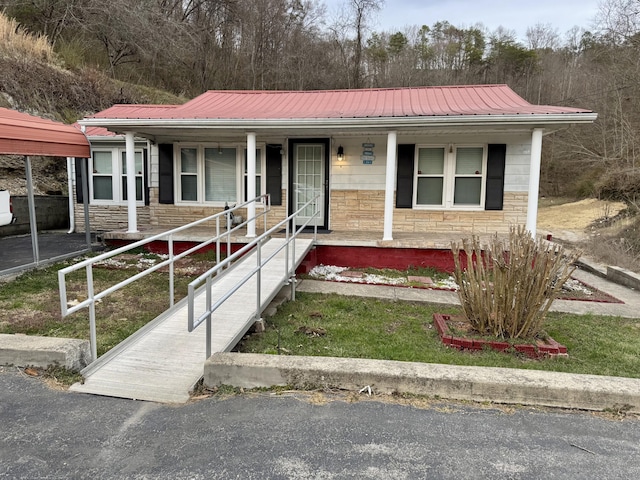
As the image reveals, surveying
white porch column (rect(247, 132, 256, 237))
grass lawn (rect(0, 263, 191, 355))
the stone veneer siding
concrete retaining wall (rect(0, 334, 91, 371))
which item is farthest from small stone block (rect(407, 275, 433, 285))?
concrete retaining wall (rect(0, 334, 91, 371))

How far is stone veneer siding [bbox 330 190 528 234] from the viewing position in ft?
28.2

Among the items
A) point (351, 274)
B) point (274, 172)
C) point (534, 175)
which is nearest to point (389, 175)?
point (351, 274)

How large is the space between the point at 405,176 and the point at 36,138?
6615mm

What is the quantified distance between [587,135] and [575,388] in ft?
71.4

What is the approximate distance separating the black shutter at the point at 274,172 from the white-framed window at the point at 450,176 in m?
2.97

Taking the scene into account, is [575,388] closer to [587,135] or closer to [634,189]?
[634,189]

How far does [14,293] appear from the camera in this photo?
5.49 m

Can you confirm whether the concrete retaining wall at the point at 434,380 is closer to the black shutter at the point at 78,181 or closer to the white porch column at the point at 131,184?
the white porch column at the point at 131,184

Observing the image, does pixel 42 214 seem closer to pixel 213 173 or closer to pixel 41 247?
pixel 41 247

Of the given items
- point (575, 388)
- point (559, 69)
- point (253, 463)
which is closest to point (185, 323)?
point (253, 463)

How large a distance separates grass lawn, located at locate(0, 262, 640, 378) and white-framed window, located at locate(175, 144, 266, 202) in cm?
390

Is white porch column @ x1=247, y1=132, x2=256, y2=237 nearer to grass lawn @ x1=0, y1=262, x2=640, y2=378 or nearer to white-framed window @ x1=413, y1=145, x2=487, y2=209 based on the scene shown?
grass lawn @ x1=0, y1=262, x2=640, y2=378

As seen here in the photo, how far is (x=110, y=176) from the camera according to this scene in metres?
10.5

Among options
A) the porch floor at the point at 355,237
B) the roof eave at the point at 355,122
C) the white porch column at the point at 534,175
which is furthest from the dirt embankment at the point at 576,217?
the roof eave at the point at 355,122
